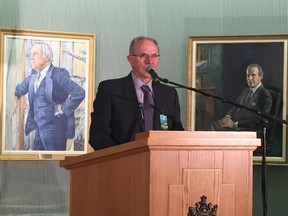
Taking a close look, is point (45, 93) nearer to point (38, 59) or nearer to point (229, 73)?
point (38, 59)

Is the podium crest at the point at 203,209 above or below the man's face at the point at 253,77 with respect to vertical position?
below

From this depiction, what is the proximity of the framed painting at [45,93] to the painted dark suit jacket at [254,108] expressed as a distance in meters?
1.28

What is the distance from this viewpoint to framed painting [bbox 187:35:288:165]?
516 centimetres

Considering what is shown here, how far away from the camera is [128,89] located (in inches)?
153

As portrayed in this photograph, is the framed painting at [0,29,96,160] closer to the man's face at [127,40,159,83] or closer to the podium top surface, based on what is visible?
the man's face at [127,40,159,83]

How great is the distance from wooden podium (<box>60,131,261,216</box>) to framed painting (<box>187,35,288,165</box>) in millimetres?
2834

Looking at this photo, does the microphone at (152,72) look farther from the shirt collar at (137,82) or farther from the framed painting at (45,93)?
the framed painting at (45,93)

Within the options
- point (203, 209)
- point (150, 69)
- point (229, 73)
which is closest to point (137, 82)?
point (150, 69)

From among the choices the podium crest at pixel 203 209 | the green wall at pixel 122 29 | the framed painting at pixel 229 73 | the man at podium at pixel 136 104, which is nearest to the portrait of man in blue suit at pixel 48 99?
the green wall at pixel 122 29

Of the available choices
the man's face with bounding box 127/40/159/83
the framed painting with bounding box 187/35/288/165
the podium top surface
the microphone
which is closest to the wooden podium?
the podium top surface

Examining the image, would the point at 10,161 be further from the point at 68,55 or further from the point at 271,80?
the point at 271,80

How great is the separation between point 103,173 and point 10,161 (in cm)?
252

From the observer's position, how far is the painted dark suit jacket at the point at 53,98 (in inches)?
202

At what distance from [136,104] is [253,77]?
1802mm
